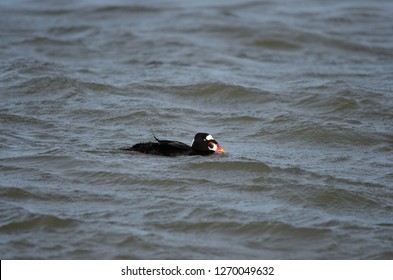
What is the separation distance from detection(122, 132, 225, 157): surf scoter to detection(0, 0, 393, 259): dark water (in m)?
0.15

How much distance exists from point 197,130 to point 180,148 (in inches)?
70.6

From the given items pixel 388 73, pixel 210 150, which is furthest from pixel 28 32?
pixel 210 150

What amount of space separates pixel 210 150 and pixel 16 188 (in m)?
2.68

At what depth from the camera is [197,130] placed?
39.6ft

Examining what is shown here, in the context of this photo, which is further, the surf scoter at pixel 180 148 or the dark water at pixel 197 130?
the surf scoter at pixel 180 148

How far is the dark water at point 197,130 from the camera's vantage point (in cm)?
808

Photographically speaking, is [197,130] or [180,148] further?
[197,130]

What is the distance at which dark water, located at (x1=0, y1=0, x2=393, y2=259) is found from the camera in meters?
8.08

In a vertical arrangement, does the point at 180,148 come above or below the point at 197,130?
above

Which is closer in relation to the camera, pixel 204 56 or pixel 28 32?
pixel 204 56

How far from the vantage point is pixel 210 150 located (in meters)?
10.4

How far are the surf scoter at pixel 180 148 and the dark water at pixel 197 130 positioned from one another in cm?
15

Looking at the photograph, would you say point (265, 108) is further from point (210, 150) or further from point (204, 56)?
point (204, 56)

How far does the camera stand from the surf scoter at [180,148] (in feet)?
33.8
